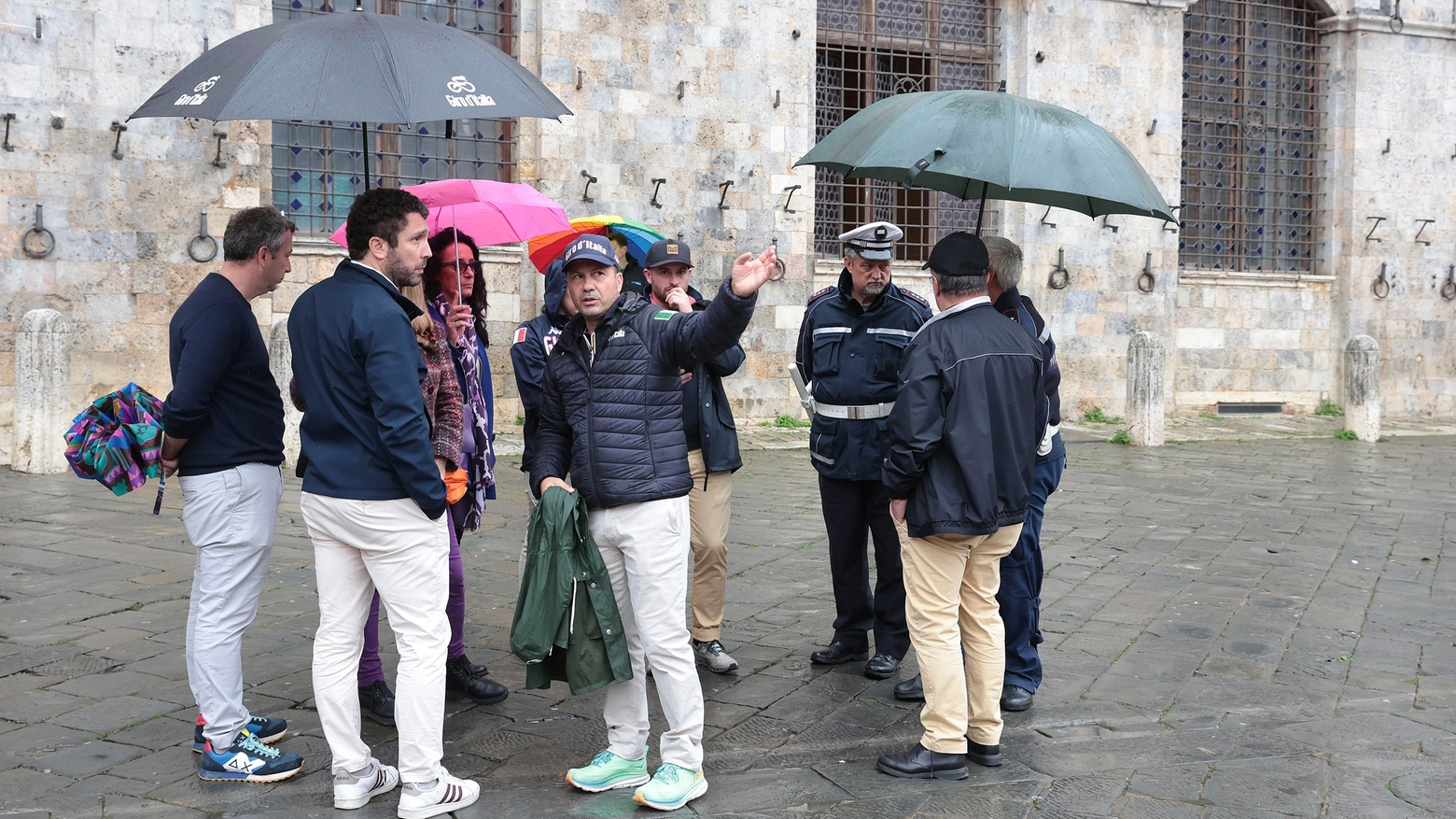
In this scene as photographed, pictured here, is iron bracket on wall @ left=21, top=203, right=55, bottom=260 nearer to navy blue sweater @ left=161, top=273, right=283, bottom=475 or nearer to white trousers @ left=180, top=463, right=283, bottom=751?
navy blue sweater @ left=161, top=273, right=283, bottom=475

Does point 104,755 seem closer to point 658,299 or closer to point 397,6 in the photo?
point 658,299

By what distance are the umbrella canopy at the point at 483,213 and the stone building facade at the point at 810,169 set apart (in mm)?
6733

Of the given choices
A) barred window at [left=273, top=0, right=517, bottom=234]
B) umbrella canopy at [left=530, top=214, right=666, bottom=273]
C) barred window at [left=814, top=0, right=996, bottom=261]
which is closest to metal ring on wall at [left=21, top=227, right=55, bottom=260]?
barred window at [left=273, top=0, right=517, bottom=234]

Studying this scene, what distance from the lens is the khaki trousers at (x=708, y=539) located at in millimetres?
Result: 5102

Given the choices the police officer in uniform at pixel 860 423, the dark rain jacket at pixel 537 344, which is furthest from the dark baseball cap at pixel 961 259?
the dark rain jacket at pixel 537 344

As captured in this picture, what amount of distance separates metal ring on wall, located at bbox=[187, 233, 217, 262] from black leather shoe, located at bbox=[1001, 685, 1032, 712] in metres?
8.71

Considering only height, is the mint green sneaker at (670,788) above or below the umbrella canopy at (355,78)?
below

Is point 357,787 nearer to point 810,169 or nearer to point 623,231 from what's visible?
point 623,231

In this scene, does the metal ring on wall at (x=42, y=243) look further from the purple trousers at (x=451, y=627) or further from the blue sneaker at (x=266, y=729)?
the blue sneaker at (x=266, y=729)

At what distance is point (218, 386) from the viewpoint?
404cm

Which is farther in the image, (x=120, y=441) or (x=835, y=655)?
(x=835, y=655)

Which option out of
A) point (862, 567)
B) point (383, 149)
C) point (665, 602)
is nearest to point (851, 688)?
point (862, 567)

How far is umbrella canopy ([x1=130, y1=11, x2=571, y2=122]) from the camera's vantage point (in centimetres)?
375

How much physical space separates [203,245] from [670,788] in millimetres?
8820
